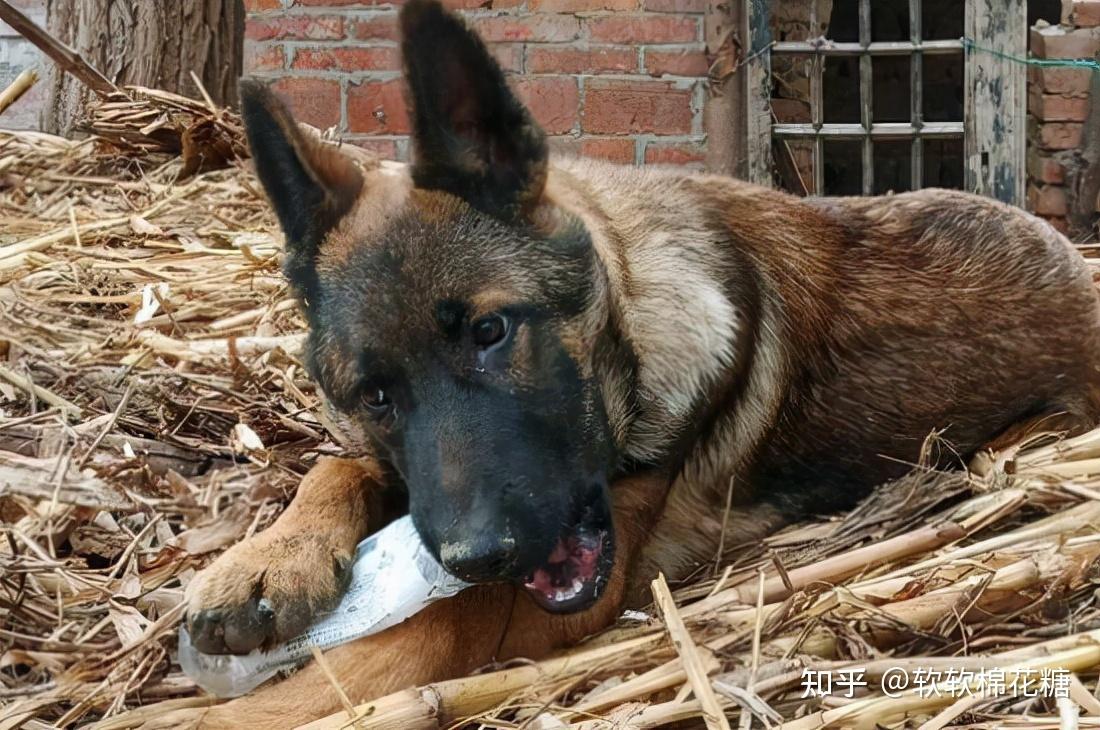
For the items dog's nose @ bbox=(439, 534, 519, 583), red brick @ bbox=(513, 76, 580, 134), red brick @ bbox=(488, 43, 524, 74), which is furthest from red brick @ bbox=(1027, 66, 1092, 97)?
dog's nose @ bbox=(439, 534, 519, 583)

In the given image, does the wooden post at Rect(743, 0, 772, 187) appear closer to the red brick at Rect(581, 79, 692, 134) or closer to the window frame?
the window frame

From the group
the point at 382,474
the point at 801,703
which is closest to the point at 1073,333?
the point at 801,703

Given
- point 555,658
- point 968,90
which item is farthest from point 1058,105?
point 555,658

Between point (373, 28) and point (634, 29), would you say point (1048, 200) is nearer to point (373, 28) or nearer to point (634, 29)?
point (634, 29)

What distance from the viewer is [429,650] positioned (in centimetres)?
255

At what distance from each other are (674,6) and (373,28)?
152cm

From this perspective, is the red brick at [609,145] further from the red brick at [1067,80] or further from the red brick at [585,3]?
the red brick at [1067,80]

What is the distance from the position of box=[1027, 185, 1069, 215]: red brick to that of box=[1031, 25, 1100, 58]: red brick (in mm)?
681

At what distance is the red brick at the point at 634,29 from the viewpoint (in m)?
→ 6.43

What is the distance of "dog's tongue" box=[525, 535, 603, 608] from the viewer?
2.57 meters

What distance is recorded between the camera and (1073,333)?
11.4ft

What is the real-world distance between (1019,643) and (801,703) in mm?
463

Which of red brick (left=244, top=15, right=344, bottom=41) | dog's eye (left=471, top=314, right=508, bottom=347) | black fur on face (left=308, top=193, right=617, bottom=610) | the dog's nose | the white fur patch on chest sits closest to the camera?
the dog's nose

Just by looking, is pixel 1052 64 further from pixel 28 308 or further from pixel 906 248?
pixel 28 308
